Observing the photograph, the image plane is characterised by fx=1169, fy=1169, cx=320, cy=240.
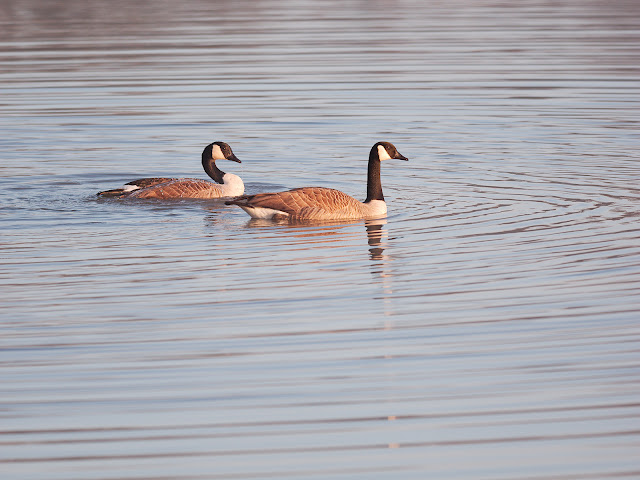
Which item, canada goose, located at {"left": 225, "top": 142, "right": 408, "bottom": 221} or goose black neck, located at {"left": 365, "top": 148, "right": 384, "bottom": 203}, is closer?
canada goose, located at {"left": 225, "top": 142, "right": 408, "bottom": 221}

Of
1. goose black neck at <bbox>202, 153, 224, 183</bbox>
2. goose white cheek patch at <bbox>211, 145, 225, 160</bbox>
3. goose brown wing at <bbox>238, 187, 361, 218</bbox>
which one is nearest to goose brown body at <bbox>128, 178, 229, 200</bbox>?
goose black neck at <bbox>202, 153, 224, 183</bbox>

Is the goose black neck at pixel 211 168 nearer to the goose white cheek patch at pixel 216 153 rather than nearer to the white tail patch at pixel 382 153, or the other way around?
the goose white cheek patch at pixel 216 153

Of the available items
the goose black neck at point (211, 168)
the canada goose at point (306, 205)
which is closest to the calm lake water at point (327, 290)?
the canada goose at point (306, 205)

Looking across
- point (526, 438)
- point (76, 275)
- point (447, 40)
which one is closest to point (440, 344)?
point (526, 438)

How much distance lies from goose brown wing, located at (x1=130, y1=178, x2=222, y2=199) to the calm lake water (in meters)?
0.42

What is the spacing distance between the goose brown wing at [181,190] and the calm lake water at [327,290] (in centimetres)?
42

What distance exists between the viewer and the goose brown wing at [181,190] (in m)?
17.0

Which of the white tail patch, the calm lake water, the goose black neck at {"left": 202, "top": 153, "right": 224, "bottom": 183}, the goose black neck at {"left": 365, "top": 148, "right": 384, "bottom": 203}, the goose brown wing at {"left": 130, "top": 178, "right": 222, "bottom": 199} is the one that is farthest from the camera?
the goose black neck at {"left": 202, "top": 153, "right": 224, "bottom": 183}

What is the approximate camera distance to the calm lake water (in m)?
7.89

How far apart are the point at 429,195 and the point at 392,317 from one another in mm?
6703

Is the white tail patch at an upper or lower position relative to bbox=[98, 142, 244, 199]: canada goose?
upper

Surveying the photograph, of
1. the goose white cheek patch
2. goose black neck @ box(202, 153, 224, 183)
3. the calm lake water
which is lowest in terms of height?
the calm lake water

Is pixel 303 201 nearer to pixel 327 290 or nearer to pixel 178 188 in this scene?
pixel 178 188

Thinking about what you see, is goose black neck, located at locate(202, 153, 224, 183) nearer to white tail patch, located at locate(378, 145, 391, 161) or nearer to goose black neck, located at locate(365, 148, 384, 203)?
white tail patch, located at locate(378, 145, 391, 161)
